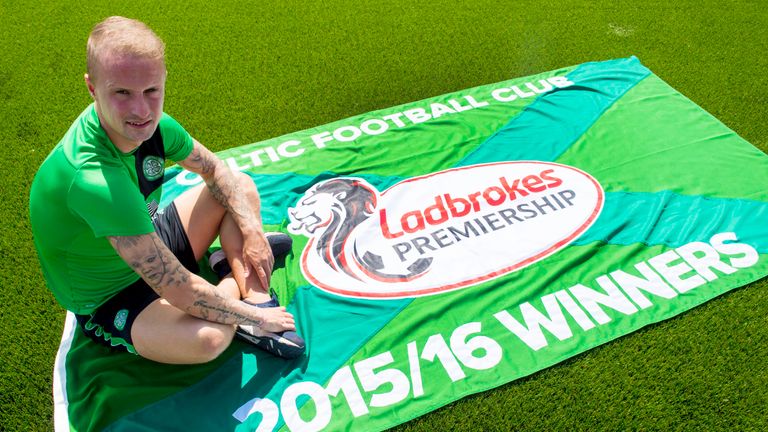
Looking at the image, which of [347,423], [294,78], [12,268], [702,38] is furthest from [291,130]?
[702,38]

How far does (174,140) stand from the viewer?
2.58 m

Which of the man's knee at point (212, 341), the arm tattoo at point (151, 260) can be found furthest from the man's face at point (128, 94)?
the man's knee at point (212, 341)

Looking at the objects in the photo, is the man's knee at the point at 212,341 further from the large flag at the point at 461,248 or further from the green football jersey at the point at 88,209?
the green football jersey at the point at 88,209

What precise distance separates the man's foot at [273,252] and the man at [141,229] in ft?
0.27

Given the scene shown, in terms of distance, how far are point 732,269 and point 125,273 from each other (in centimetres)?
300

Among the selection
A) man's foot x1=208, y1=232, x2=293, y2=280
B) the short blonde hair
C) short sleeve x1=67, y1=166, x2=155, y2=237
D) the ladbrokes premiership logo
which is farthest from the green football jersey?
the ladbrokes premiership logo

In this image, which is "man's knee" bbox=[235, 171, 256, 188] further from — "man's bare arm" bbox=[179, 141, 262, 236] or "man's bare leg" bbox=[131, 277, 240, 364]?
"man's bare leg" bbox=[131, 277, 240, 364]

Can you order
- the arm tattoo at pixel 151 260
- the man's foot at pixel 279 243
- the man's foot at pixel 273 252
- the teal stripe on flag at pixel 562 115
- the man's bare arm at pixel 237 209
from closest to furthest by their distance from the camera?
the arm tattoo at pixel 151 260, the man's bare arm at pixel 237 209, the man's foot at pixel 273 252, the man's foot at pixel 279 243, the teal stripe on flag at pixel 562 115

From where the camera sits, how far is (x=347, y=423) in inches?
96.0

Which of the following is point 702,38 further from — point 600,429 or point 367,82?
point 600,429

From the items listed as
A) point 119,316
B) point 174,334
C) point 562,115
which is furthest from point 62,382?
point 562,115

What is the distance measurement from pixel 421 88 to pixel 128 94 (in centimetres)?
305

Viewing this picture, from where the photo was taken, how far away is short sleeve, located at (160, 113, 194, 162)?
252cm

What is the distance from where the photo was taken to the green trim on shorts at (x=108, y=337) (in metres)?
2.49
